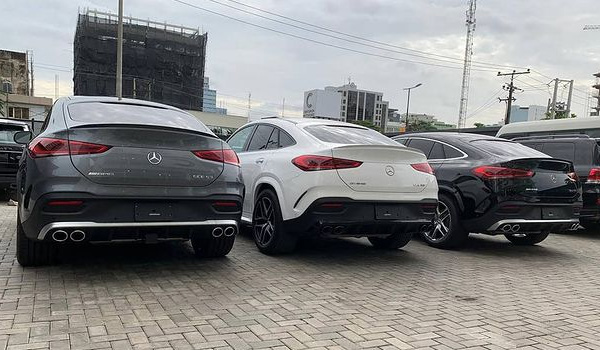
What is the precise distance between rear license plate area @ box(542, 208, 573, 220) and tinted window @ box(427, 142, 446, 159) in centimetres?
149

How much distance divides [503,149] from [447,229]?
1.29 metres

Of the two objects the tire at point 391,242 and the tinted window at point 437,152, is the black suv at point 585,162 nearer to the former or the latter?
the tinted window at point 437,152

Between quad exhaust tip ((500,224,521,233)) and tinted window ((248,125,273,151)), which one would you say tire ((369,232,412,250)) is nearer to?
quad exhaust tip ((500,224,521,233))

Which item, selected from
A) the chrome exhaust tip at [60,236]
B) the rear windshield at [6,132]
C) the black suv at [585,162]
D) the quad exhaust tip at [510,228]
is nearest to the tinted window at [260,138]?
the chrome exhaust tip at [60,236]

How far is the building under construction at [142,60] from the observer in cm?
7188

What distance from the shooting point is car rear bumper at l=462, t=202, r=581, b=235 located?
6082 millimetres

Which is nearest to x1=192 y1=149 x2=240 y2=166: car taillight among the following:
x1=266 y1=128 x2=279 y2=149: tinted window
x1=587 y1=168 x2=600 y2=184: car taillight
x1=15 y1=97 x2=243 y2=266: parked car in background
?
x1=15 y1=97 x2=243 y2=266: parked car in background

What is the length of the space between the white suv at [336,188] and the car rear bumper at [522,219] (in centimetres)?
110

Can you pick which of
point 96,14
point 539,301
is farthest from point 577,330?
point 96,14

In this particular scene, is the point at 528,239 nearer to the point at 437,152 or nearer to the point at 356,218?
the point at 437,152

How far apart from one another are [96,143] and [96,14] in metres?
77.7

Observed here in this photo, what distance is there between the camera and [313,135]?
18.1 feet

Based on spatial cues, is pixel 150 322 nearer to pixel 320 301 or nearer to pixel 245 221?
pixel 320 301

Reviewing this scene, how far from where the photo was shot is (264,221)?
5715 mm
